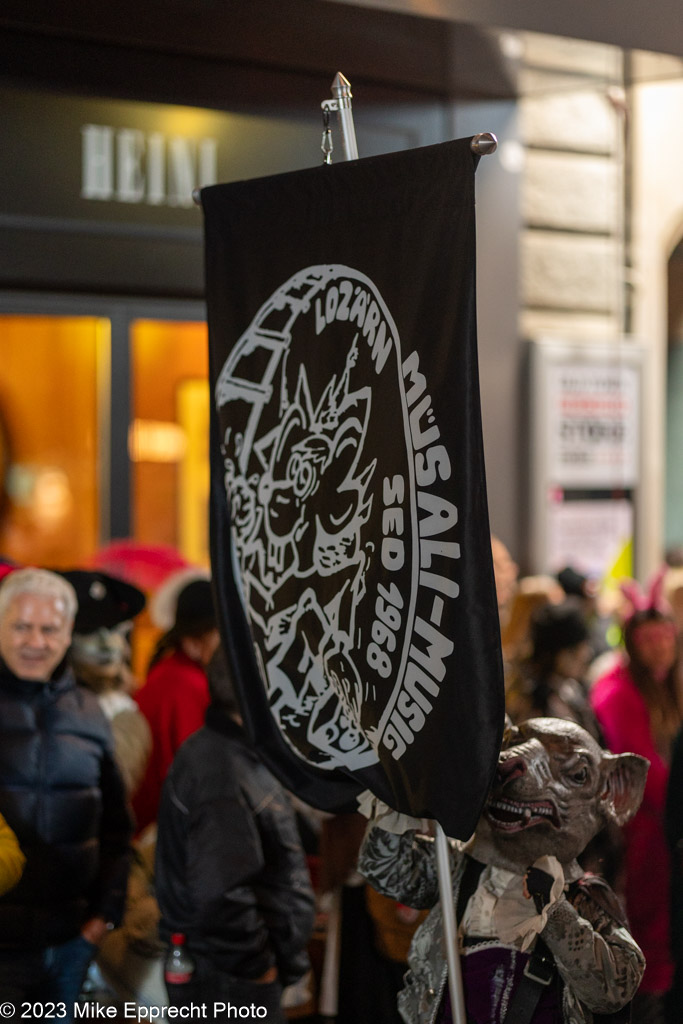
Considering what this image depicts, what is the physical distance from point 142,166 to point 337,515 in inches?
139

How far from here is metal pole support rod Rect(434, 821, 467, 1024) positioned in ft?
8.00

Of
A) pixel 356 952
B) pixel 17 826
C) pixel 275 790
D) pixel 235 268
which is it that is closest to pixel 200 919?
pixel 275 790

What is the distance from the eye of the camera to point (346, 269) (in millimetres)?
2633

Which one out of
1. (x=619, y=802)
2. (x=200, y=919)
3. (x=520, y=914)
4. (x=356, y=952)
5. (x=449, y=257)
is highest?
(x=449, y=257)

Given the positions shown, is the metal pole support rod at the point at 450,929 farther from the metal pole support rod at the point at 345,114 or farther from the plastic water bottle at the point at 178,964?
the metal pole support rod at the point at 345,114

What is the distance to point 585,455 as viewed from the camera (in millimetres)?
6789

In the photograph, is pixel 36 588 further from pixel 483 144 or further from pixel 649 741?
pixel 649 741

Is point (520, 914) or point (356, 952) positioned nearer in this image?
point (520, 914)

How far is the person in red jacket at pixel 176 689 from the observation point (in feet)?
13.7

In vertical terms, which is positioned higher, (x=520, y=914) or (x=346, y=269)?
(x=346, y=269)

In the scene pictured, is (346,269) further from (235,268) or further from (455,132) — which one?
(455,132)

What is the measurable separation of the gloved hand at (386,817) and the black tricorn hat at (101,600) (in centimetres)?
172

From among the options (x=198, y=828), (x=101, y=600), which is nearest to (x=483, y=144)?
(x=198, y=828)

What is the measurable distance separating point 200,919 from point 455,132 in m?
4.26
